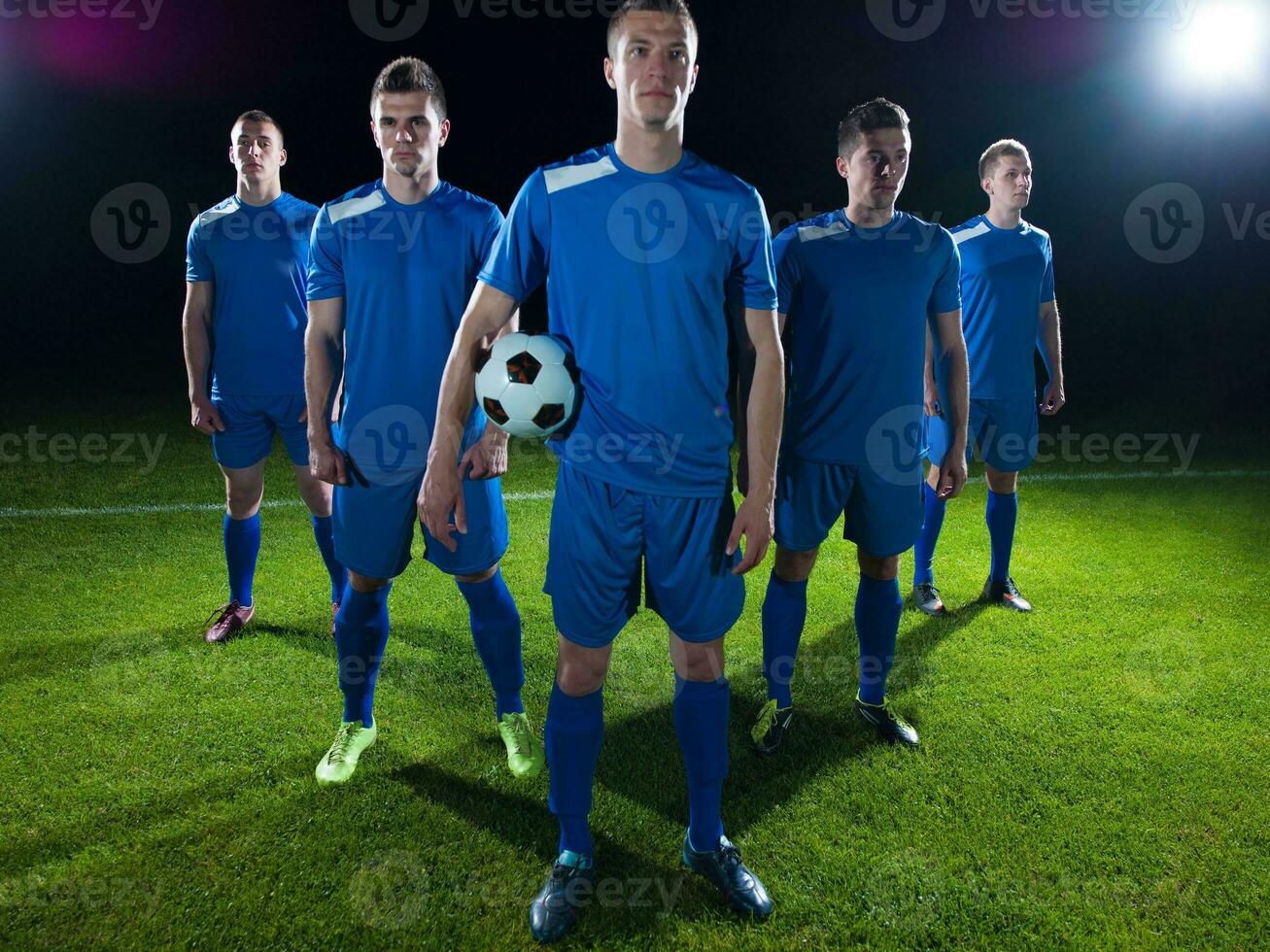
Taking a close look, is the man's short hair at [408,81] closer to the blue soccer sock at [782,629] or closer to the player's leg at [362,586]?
the player's leg at [362,586]

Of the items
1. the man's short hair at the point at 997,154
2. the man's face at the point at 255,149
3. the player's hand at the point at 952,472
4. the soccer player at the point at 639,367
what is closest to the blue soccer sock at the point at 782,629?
the player's hand at the point at 952,472

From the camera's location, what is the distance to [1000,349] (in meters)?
3.68

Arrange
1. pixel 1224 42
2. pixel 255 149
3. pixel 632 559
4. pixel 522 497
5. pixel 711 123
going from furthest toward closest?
1. pixel 711 123
2. pixel 1224 42
3. pixel 522 497
4. pixel 255 149
5. pixel 632 559

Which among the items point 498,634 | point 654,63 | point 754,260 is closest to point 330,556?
point 498,634

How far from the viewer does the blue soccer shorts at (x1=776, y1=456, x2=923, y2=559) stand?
8.25 ft

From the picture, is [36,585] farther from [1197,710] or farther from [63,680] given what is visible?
[1197,710]

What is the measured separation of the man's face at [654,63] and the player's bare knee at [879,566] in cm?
153

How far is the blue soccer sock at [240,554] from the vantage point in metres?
3.45

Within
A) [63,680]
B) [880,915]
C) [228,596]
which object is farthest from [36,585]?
[880,915]

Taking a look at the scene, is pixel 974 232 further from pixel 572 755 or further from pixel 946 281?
pixel 572 755

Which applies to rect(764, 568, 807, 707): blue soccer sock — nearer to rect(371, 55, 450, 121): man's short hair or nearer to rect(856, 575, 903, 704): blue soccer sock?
rect(856, 575, 903, 704): blue soccer sock

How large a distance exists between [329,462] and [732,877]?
4.95 feet

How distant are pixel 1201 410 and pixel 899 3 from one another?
638cm

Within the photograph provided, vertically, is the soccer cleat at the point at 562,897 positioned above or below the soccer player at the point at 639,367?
below
